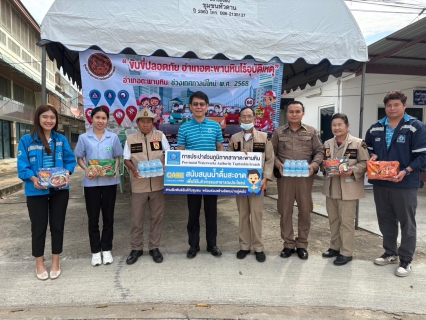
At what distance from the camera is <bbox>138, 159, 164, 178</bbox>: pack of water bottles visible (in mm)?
3389

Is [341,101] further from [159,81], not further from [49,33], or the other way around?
[49,33]

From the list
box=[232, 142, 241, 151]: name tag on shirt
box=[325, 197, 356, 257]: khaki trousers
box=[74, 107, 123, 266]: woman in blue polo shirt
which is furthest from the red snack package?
box=[74, 107, 123, 266]: woman in blue polo shirt

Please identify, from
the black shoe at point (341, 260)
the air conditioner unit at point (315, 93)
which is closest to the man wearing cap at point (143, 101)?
the black shoe at point (341, 260)

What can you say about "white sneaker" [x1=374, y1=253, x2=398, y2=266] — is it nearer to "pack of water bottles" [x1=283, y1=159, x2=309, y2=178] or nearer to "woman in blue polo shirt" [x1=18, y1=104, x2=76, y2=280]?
"pack of water bottles" [x1=283, y1=159, x2=309, y2=178]

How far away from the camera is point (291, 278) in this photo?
132 inches

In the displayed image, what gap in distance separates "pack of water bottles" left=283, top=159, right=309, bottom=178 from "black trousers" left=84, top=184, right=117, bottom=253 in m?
2.05

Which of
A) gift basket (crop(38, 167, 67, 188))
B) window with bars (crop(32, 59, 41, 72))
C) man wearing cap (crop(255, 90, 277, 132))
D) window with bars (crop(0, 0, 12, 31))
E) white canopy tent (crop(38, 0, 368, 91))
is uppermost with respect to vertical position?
window with bars (crop(0, 0, 12, 31))

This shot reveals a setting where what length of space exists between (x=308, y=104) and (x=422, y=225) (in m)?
7.38

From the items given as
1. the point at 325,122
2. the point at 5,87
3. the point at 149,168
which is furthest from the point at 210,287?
the point at 5,87

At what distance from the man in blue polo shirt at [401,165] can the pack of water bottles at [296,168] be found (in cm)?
81

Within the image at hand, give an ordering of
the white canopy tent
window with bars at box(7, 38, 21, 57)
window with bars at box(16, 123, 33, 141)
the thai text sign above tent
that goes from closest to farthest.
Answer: the white canopy tent → the thai text sign above tent → window with bars at box(7, 38, 21, 57) → window with bars at box(16, 123, 33, 141)

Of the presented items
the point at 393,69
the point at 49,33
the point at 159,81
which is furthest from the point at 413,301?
the point at 393,69

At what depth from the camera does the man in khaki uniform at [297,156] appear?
3.65 meters

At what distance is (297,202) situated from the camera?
12.4 feet
